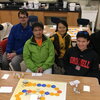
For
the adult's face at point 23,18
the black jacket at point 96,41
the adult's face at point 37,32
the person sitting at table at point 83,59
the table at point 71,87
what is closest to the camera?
the table at point 71,87

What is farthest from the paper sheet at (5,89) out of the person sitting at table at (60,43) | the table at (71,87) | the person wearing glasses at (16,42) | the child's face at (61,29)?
the child's face at (61,29)

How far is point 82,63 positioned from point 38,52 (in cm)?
64

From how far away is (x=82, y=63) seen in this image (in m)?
2.06

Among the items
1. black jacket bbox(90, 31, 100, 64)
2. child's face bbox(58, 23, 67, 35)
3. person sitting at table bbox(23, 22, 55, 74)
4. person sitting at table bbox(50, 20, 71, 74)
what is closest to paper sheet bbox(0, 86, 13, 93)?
person sitting at table bbox(23, 22, 55, 74)

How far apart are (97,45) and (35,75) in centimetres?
116

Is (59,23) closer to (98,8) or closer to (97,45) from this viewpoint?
(97,45)

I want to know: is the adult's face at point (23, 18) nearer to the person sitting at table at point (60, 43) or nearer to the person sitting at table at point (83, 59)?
the person sitting at table at point (60, 43)

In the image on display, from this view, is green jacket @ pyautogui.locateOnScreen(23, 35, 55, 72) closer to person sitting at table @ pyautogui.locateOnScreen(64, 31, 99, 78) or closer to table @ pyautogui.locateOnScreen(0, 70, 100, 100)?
person sitting at table @ pyautogui.locateOnScreen(64, 31, 99, 78)

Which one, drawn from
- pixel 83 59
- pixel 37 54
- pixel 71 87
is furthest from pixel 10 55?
pixel 71 87

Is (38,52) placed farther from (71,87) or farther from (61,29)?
(71,87)

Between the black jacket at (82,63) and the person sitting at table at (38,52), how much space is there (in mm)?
318

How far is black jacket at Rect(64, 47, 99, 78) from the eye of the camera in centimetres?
203

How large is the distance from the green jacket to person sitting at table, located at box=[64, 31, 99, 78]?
1.11ft

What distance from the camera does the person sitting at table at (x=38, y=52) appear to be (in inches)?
88.6
